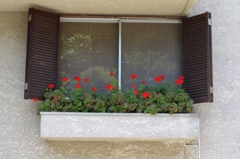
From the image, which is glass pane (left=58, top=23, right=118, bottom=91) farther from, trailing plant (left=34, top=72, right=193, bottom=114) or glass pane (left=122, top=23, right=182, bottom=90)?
trailing plant (left=34, top=72, right=193, bottom=114)

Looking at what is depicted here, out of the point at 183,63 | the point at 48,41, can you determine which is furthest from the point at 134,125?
the point at 48,41

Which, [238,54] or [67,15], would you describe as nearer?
[238,54]

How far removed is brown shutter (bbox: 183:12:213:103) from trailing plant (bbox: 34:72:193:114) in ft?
0.77

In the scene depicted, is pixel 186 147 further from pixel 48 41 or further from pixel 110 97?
pixel 48 41

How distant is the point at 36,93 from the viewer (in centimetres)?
686

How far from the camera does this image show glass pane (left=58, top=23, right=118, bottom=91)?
7.34 meters

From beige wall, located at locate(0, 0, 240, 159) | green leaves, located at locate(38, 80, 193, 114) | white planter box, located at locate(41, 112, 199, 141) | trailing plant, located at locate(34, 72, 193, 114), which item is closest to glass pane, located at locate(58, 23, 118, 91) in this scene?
trailing plant, located at locate(34, 72, 193, 114)

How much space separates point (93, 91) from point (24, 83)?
111 centimetres

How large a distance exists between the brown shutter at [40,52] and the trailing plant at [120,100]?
20cm

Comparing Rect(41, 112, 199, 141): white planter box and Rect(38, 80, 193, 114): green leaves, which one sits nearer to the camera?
Rect(41, 112, 199, 141): white planter box

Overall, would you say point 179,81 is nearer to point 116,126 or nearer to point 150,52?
point 150,52

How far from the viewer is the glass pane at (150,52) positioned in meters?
7.39

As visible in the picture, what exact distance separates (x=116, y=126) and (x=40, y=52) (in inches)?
67.8

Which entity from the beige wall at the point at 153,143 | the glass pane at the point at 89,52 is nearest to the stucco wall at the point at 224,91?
the beige wall at the point at 153,143
